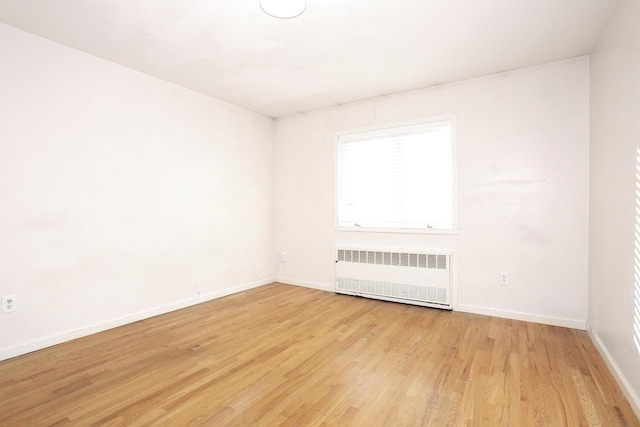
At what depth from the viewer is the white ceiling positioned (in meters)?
2.33

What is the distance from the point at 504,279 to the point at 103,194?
422cm

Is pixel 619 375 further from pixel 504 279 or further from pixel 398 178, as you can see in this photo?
pixel 398 178

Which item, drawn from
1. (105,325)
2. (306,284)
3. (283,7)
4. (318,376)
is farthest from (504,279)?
(105,325)

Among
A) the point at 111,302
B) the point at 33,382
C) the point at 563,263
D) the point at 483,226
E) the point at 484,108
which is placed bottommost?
the point at 33,382

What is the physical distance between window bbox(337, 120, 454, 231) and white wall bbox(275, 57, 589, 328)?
148mm

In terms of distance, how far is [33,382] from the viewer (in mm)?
2129

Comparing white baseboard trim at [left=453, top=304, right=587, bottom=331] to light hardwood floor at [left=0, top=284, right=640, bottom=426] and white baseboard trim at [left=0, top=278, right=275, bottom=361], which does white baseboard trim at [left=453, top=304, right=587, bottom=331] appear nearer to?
light hardwood floor at [left=0, top=284, right=640, bottom=426]

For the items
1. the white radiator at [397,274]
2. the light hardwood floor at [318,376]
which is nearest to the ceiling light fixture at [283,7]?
the light hardwood floor at [318,376]

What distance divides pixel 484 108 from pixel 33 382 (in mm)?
4644

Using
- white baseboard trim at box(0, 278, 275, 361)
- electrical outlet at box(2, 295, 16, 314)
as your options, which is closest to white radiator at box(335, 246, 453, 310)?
white baseboard trim at box(0, 278, 275, 361)

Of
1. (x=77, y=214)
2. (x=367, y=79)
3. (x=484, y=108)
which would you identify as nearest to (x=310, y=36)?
(x=367, y=79)

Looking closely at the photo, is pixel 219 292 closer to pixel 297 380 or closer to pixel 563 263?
pixel 297 380

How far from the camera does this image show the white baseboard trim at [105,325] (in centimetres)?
253

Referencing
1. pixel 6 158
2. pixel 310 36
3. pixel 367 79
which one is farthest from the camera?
pixel 367 79
